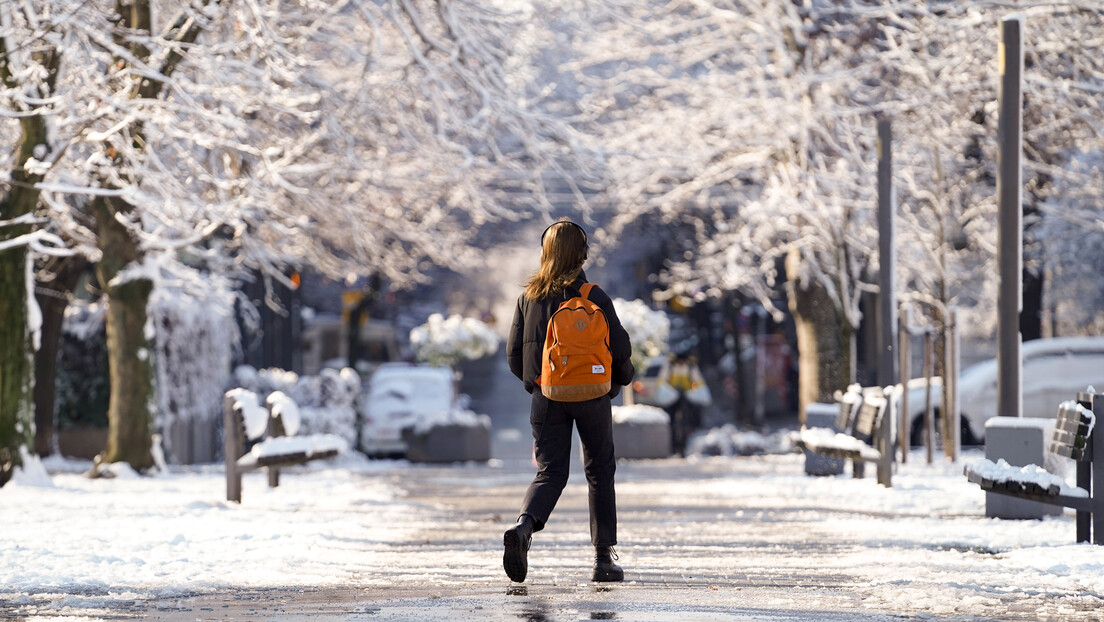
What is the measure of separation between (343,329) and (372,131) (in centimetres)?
4175

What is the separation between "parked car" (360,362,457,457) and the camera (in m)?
26.1

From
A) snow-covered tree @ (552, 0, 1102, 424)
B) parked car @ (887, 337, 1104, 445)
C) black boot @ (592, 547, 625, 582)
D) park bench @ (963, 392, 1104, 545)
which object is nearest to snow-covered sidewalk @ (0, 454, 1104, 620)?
black boot @ (592, 547, 625, 582)

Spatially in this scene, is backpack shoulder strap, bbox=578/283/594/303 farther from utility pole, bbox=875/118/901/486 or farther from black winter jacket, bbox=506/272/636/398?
utility pole, bbox=875/118/901/486

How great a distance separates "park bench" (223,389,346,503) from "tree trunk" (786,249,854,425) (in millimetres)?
10013

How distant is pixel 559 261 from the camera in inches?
298

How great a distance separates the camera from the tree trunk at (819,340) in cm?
2270

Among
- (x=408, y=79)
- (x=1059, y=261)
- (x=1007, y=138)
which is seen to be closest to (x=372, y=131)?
(x=408, y=79)

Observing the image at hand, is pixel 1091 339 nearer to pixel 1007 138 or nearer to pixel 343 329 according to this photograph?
pixel 1007 138

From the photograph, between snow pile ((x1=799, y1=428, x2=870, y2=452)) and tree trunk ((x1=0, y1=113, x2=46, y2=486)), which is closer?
tree trunk ((x1=0, y1=113, x2=46, y2=486))

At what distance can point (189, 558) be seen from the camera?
870 cm

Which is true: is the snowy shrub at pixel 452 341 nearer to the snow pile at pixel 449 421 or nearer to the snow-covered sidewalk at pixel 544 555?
the snow pile at pixel 449 421

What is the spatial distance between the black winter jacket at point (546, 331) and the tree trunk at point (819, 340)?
15174 millimetres


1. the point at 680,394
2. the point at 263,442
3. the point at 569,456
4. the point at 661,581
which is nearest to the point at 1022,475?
the point at 661,581

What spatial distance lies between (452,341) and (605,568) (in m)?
22.1
